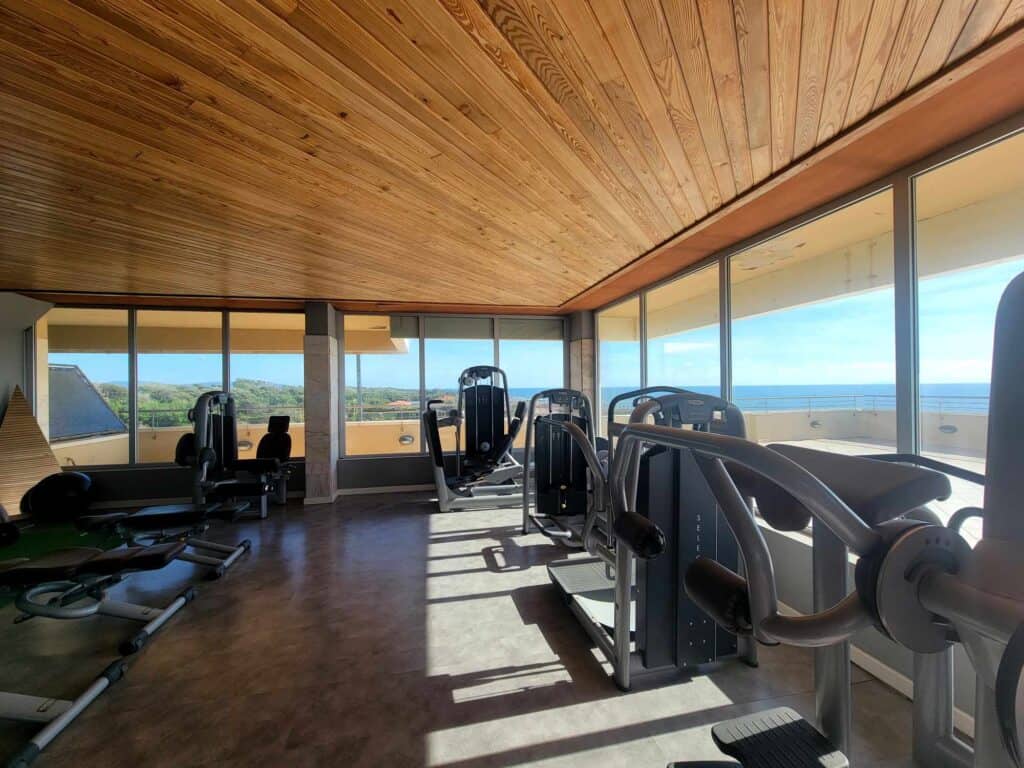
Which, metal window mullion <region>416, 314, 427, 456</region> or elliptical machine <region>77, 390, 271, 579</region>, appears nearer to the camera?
elliptical machine <region>77, 390, 271, 579</region>

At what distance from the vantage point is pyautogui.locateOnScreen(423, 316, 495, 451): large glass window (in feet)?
20.8

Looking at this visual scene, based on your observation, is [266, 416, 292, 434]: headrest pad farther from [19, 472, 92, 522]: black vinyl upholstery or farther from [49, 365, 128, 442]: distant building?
[49, 365, 128, 442]: distant building

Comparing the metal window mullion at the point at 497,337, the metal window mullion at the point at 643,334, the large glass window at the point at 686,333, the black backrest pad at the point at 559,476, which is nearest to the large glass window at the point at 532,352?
the metal window mullion at the point at 497,337

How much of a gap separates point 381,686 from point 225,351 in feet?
17.2

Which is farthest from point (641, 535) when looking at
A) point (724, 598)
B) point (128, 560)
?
point (128, 560)

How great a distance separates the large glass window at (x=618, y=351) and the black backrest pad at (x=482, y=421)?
1443mm

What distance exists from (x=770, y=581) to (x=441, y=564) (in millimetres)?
2981

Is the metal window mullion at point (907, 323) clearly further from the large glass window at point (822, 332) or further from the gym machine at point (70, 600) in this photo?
the gym machine at point (70, 600)

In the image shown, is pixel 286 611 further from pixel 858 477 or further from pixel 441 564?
pixel 858 477

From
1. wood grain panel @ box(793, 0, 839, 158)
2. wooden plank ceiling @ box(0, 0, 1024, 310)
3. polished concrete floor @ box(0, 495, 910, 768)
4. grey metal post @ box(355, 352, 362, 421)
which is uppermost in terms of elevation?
wooden plank ceiling @ box(0, 0, 1024, 310)

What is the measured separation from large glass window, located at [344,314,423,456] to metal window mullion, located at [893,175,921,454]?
538 centimetres

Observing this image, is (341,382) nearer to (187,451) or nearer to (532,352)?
(187,451)

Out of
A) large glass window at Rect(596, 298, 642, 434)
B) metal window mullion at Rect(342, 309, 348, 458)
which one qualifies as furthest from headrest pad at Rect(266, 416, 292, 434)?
large glass window at Rect(596, 298, 642, 434)

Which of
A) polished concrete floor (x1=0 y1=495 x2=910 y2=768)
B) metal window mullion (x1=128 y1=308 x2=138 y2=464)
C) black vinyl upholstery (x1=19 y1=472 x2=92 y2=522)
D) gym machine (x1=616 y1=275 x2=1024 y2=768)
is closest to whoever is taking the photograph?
gym machine (x1=616 y1=275 x2=1024 y2=768)
